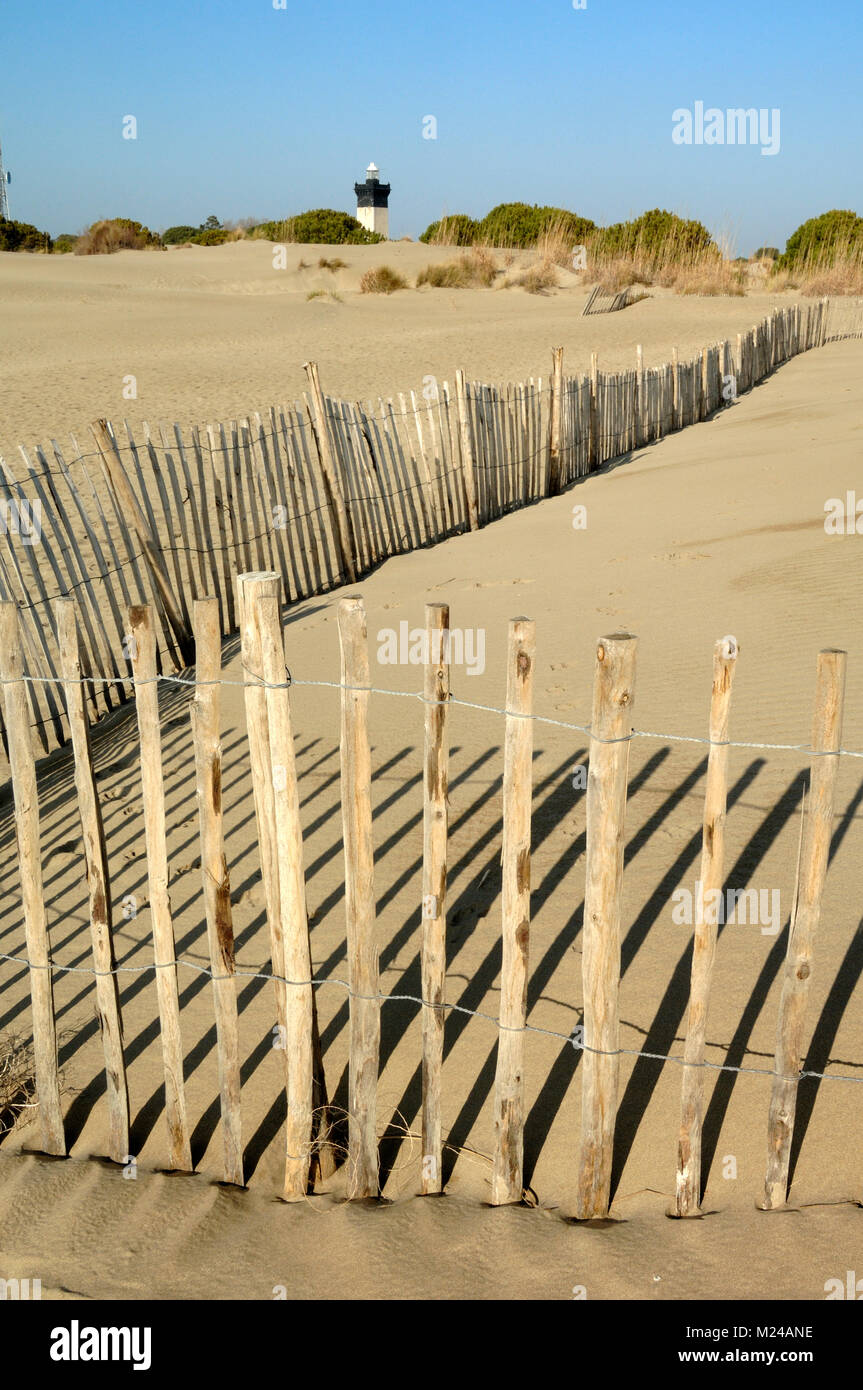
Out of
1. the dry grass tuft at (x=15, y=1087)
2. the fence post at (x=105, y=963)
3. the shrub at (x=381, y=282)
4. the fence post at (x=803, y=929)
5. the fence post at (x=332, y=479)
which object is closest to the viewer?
the fence post at (x=803, y=929)

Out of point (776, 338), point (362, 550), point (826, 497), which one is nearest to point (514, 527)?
point (362, 550)

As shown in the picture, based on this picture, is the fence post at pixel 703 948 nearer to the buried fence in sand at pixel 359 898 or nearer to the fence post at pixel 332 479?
the buried fence in sand at pixel 359 898

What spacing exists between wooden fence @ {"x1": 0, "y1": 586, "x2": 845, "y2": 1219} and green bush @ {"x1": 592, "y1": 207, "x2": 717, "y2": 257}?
94.6 feet

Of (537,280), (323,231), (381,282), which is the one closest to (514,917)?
(537,280)

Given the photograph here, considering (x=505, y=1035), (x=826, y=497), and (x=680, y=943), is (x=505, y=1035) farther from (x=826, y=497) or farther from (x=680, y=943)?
(x=826, y=497)

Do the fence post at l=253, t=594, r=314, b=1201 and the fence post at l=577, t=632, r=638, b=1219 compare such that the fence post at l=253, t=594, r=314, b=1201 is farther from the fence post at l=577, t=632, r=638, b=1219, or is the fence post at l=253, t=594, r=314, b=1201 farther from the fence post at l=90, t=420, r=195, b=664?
the fence post at l=90, t=420, r=195, b=664

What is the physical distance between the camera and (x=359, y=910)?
259cm

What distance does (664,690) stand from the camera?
5582mm

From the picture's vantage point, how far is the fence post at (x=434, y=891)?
96.6 inches

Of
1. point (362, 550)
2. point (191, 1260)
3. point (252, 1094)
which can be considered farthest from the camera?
point (362, 550)

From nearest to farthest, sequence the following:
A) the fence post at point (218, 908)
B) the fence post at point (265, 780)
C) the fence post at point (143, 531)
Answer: the fence post at point (265, 780), the fence post at point (218, 908), the fence post at point (143, 531)

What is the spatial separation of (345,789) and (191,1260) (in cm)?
117

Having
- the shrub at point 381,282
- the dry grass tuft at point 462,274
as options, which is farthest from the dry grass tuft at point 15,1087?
the dry grass tuft at point 462,274

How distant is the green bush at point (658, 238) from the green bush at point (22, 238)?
756 inches
